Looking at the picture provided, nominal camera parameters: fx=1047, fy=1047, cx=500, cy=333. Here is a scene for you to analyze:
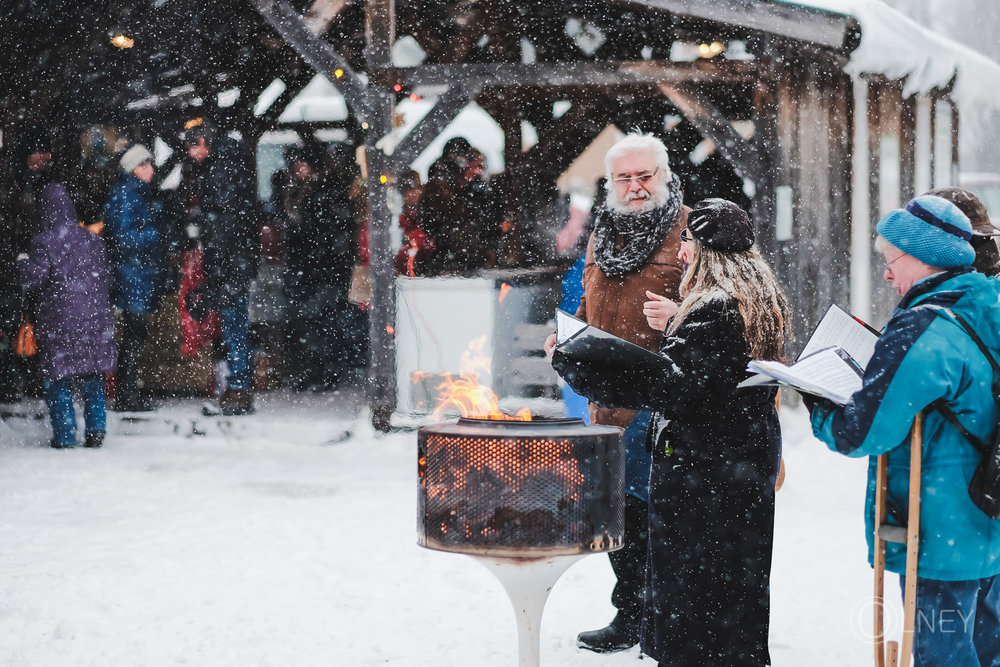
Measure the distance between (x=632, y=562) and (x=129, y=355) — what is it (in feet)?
21.4

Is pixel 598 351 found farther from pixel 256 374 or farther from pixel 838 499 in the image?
pixel 256 374

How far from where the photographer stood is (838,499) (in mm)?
→ 6602

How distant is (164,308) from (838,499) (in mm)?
6850

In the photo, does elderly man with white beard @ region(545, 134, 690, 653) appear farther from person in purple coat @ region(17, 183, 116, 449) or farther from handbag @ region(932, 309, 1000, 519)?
person in purple coat @ region(17, 183, 116, 449)

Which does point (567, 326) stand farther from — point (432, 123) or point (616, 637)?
point (432, 123)

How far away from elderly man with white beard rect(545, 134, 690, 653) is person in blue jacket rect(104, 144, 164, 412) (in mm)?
6253

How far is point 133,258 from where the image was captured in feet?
30.4

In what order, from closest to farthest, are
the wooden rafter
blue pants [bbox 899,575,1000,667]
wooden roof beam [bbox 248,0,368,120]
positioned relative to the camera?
blue pants [bbox 899,575,1000,667], wooden roof beam [bbox 248,0,368,120], the wooden rafter

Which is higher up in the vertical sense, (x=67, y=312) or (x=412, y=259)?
(x=412, y=259)

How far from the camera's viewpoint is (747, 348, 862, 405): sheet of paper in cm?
Result: 249

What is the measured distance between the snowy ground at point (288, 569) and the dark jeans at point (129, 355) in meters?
1.28

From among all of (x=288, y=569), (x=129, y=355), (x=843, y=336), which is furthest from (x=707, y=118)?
(x=843, y=336)

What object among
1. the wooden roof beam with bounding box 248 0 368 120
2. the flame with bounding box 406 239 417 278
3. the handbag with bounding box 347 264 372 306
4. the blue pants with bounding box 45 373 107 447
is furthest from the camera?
the handbag with bounding box 347 264 372 306

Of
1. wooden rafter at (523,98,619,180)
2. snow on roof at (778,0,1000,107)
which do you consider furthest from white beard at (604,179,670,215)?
wooden rafter at (523,98,619,180)
